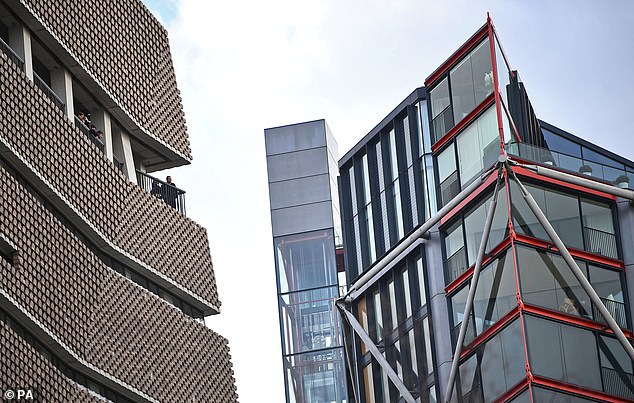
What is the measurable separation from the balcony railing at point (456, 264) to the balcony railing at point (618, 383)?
24.9 ft

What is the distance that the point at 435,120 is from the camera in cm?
5806

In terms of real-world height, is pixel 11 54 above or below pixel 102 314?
above

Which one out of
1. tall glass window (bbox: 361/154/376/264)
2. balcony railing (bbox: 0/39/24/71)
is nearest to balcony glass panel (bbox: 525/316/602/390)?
tall glass window (bbox: 361/154/376/264)

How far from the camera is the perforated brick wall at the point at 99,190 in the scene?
48688mm

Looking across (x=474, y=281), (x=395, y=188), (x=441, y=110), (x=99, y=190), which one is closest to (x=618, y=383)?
(x=474, y=281)

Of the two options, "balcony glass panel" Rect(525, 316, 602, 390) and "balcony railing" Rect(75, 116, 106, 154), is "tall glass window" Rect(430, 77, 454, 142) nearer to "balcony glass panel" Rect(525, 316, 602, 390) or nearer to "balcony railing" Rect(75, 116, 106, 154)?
"balcony glass panel" Rect(525, 316, 602, 390)

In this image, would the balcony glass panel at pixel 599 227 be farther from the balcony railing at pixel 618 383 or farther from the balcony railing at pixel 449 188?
the balcony railing at pixel 449 188

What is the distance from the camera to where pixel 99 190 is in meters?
55.1

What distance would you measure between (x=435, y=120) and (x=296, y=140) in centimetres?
2906

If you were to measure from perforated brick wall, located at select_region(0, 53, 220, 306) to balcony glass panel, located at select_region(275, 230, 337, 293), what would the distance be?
1592 cm

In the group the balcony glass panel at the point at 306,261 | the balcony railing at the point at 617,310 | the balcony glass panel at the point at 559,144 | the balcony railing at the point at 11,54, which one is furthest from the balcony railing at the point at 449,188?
the balcony glass panel at the point at 306,261

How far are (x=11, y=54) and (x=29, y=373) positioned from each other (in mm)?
12201

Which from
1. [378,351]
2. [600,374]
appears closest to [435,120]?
[378,351]

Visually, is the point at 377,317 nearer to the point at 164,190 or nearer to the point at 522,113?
the point at 522,113
